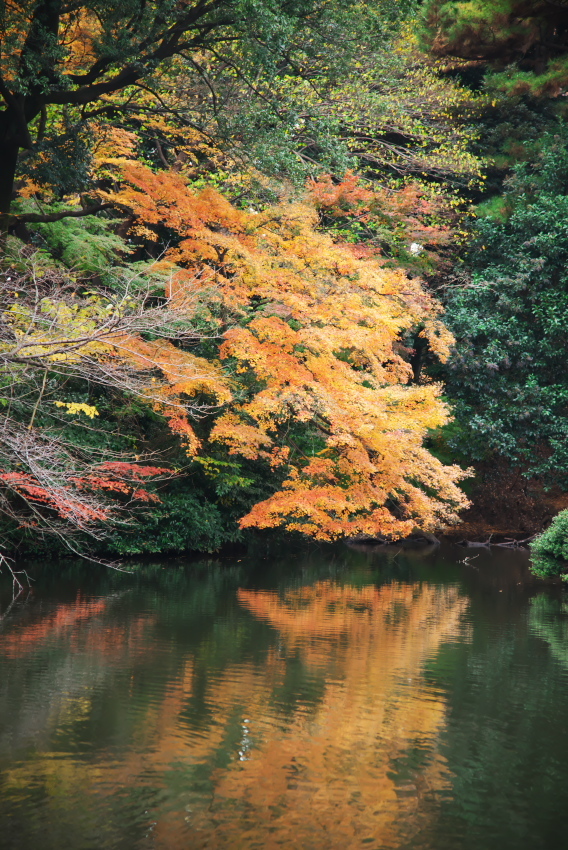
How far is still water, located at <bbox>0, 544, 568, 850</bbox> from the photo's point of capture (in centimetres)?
469

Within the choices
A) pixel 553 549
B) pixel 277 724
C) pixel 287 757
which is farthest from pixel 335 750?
pixel 553 549

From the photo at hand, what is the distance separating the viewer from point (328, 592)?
45.4 feet

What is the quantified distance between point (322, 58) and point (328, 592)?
8.22 meters

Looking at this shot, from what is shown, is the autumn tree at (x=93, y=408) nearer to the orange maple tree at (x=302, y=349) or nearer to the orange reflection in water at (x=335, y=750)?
the orange maple tree at (x=302, y=349)

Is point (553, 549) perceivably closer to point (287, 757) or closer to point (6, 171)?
point (287, 757)

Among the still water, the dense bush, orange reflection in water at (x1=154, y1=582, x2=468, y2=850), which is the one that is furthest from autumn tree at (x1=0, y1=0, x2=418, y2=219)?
the dense bush

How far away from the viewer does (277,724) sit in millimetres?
6461

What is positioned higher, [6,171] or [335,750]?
[6,171]

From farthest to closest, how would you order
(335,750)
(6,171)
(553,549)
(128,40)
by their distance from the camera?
(553,549)
(6,171)
(128,40)
(335,750)

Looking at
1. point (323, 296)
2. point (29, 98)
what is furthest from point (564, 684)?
point (29, 98)

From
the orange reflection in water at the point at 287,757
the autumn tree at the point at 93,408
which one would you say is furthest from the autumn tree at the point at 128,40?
the orange reflection in water at the point at 287,757

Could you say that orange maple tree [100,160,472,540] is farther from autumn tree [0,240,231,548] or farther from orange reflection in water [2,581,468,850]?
orange reflection in water [2,581,468,850]

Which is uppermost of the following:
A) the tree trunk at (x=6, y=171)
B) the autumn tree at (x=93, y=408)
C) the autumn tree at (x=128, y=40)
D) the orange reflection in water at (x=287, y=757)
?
the autumn tree at (x=128, y=40)

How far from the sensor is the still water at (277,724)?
4691mm
